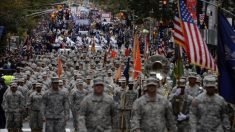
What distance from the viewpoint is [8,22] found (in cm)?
5634

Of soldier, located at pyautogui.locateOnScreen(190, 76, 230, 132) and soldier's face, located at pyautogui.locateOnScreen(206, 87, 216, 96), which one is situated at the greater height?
soldier's face, located at pyautogui.locateOnScreen(206, 87, 216, 96)

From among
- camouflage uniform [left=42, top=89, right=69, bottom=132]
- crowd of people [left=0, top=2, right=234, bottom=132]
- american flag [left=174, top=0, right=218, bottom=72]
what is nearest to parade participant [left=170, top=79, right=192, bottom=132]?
crowd of people [left=0, top=2, right=234, bottom=132]

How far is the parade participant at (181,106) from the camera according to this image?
19.4 meters

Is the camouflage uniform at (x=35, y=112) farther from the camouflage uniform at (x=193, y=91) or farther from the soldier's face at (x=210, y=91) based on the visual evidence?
the soldier's face at (x=210, y=91)

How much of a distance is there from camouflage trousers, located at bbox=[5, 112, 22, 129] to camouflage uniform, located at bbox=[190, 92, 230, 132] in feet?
30.8

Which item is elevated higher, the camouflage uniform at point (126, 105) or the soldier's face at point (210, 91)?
the soldier's face at point (210, 91)

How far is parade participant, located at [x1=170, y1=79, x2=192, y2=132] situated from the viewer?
1944 cm

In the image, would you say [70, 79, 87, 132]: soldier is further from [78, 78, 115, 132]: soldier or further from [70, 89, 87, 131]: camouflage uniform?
[78, 78, 115, 132]: soldier

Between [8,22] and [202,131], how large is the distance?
139 feet

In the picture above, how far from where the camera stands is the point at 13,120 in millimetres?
23719

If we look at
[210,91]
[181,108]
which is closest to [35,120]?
[181,108]

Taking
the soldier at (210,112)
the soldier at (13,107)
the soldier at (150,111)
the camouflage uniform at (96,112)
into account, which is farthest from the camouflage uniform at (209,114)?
the soldier at (13,107)

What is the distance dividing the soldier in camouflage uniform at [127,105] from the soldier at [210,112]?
939 centimetres

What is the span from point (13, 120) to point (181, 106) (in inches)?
235
